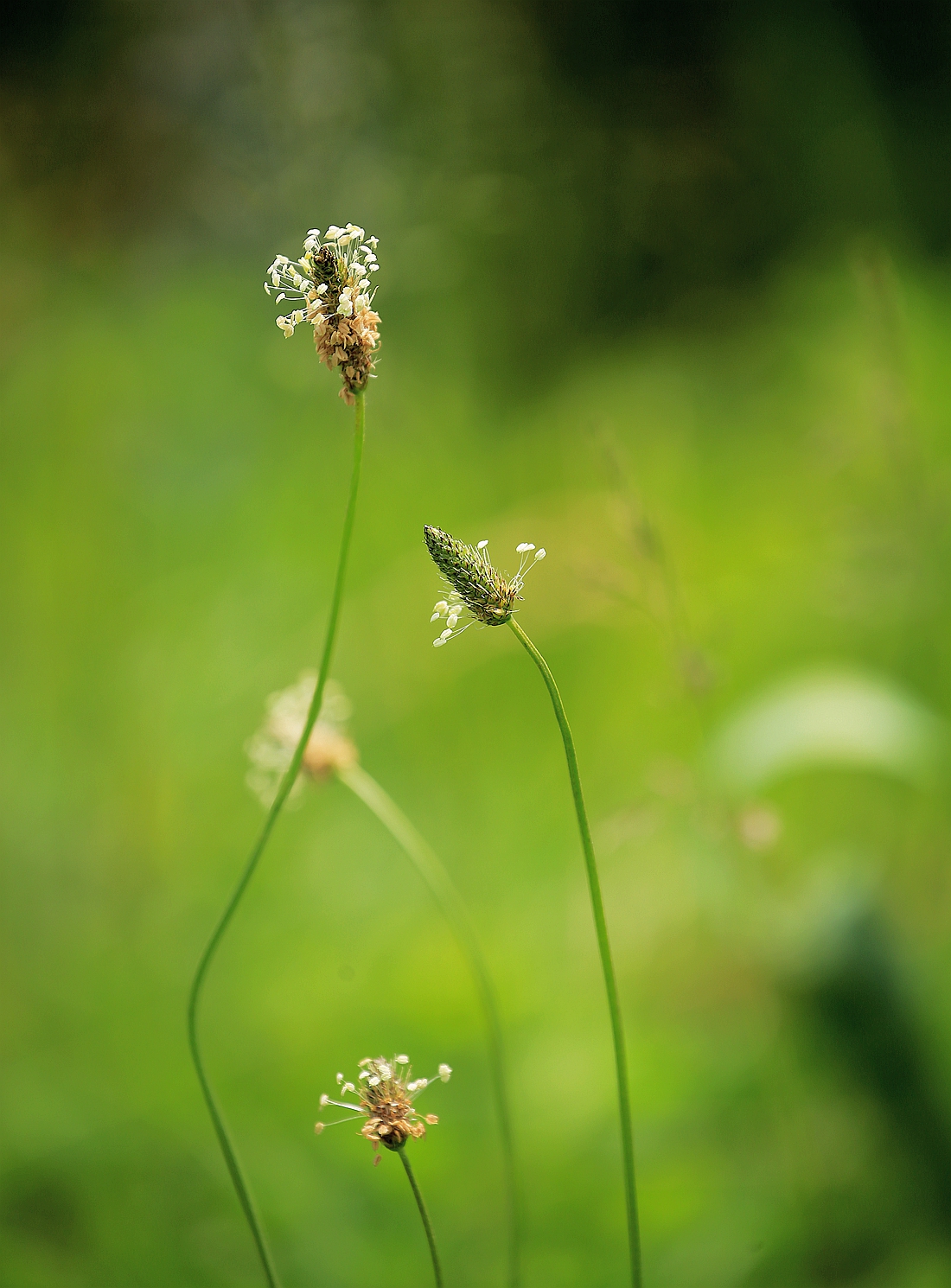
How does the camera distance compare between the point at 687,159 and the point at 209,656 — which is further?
the point at 687,159

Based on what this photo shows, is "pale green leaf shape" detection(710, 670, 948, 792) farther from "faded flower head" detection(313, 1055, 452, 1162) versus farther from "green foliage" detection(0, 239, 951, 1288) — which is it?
"faded flower head" detection(313, 1055, 452, 1162)

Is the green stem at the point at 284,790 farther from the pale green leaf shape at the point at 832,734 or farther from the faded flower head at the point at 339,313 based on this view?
the pale green leaf shape at the point at 832,734

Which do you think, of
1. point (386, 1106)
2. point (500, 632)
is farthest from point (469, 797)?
point (386, 1106)

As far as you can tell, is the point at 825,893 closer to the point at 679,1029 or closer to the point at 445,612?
the point at 679,1029

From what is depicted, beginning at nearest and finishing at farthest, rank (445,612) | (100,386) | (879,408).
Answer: (445,612) < (879,408) < (100,386)

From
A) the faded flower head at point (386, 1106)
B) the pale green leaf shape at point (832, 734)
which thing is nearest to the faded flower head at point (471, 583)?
the faded flower head at point (386, 1106)

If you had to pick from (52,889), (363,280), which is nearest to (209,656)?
(52,889)

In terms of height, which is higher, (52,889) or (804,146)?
(804,146)
